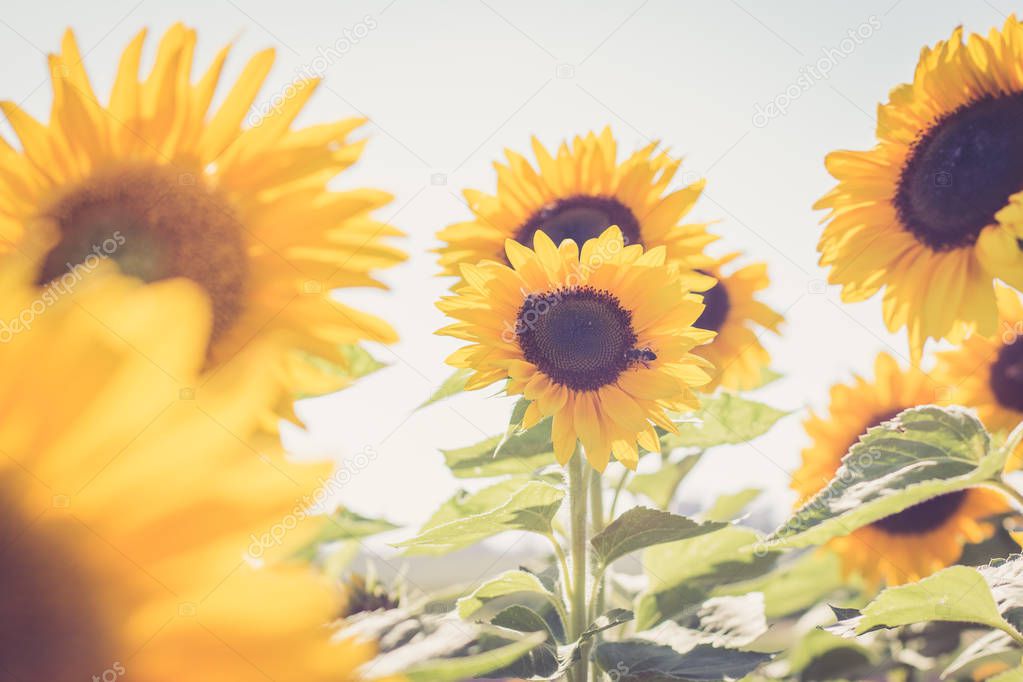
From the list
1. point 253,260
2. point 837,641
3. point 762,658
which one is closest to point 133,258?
point 253,260

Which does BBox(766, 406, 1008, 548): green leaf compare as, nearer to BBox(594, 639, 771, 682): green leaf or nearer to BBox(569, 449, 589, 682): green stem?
BBox(594, 639, 771, 682): green leaf

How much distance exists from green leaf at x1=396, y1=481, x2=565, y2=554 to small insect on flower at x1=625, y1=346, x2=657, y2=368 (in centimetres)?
22

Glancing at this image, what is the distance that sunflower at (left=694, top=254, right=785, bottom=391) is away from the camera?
6.04 feet

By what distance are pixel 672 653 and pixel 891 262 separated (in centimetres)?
77

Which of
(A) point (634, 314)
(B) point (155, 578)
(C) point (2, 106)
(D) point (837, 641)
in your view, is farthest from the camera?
(D) point (837, 641)

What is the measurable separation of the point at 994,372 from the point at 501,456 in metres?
1.11

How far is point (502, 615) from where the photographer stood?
1.17 metres

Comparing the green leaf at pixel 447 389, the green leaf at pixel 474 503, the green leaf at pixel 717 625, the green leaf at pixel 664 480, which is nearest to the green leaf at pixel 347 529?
the green leaf at pixel 474 503

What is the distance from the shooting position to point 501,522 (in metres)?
1.14

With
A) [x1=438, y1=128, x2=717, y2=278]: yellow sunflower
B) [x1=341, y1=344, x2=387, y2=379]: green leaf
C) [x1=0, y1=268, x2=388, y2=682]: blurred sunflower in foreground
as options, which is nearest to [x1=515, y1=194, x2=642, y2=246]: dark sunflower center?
[x1=438, y1=128, x2=717, y2=278]: yellow sunflower

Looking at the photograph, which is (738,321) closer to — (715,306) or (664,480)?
(715,306)

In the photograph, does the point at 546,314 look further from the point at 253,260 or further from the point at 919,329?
the point at 919,329

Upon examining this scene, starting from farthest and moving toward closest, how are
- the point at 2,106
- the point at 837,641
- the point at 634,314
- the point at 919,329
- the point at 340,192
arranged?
the point at 837,641 → the point at 919,329 → the point at 634,314 → the point at 340,192 → the point at 2,106

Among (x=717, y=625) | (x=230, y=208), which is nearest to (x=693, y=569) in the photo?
(x=717, y=625)
